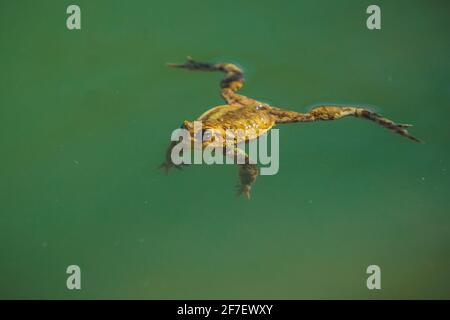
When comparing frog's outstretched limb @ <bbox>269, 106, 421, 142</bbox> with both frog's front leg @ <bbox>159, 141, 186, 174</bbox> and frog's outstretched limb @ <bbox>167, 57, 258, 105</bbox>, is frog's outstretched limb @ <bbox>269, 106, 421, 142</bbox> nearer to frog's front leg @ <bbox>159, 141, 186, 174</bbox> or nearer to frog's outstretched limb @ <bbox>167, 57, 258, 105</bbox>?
frog's outstretched limb @ <bbox>167, 57, 258, 105</bbox>

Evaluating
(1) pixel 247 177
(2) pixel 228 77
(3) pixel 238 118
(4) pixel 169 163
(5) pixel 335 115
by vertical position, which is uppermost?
(2) pixel 228 77

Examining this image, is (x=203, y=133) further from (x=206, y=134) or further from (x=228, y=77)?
(x=228, y=77)

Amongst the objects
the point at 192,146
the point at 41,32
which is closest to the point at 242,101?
the point at 192,146

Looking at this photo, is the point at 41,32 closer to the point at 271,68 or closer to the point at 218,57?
the point at 218,57

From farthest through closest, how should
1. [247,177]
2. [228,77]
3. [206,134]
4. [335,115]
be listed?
[228,77] → [335,115] → [247,177] → [206,134]

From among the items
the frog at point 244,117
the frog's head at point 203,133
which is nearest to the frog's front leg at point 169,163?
the frog at point 244,117

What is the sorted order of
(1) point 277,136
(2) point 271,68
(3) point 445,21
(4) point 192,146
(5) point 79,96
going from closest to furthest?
(4) point 192,146
(1) point 277,136
(5) point 79,96
(2) point 271,68
(3) point 445,21

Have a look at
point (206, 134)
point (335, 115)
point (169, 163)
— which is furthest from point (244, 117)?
point (335, 115)
